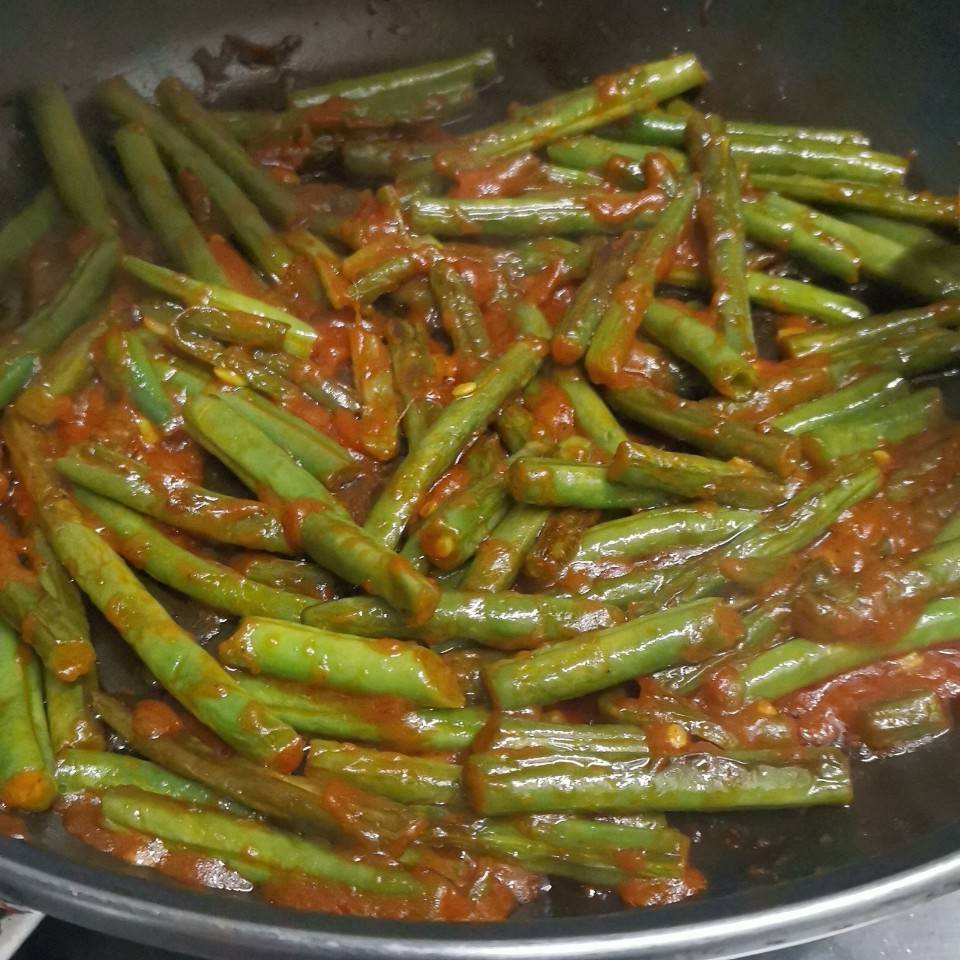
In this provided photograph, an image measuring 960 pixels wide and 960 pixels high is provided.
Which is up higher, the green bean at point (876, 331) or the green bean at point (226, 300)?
the green bean at point (876, 331)

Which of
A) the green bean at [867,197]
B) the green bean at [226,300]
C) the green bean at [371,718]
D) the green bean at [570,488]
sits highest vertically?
the green bean at [867,197]

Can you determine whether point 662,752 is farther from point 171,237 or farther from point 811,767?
point 171,237

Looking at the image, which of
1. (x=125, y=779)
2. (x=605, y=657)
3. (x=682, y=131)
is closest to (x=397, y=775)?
(x=605, y=657)

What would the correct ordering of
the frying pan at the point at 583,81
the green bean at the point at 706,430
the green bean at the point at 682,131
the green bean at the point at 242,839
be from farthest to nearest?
the green bean at the point at 682,131, the green bean at the point at 706,430, the green bean at the point at 242,839, the frying pan at the point at 583,81

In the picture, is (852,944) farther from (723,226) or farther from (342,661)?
(723,226)

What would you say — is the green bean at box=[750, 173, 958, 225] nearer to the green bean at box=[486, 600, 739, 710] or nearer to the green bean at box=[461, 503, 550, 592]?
the green bean at box=[461, 503, 550, 592]

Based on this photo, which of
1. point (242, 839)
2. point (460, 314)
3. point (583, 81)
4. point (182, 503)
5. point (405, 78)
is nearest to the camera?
point (242, 839)

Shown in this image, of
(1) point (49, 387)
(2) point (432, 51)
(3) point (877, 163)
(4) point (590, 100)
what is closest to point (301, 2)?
(2) point (432, 51)

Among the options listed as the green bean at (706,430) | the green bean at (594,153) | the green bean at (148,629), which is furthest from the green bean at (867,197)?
the green bean at (148,629)

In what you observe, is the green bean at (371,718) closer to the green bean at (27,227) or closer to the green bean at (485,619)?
the green bean at (485,619)
